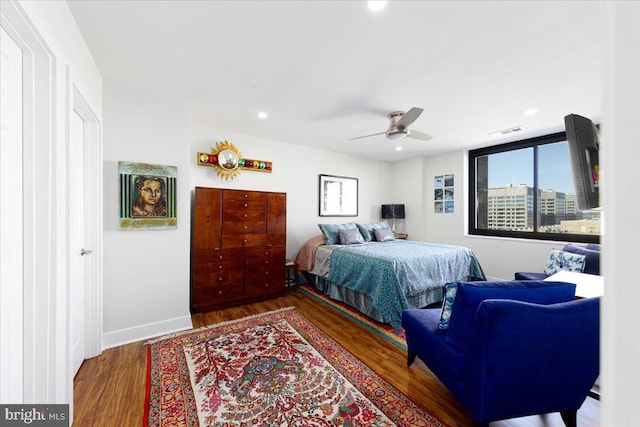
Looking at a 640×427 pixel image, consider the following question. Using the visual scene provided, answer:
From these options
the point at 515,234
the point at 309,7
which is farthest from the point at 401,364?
the point at 515,234

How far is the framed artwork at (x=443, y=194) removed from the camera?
5070mm

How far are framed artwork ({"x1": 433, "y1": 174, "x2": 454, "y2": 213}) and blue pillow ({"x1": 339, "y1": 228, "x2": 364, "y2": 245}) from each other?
6.32 feet

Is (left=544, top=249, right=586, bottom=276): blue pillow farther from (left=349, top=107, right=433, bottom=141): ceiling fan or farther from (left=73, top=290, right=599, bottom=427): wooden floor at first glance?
(left=349, top=107, right=433, bottom=141): ceiling fan

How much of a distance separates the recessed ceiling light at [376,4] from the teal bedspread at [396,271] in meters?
2.30

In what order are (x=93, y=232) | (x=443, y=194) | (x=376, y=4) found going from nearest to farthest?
(x=376, y=4), (x=93, y=232), (x=443, y=194)

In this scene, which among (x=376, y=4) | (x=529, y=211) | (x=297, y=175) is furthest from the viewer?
(x=297, y=175)

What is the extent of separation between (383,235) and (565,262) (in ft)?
7.88

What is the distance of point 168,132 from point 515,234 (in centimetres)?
520

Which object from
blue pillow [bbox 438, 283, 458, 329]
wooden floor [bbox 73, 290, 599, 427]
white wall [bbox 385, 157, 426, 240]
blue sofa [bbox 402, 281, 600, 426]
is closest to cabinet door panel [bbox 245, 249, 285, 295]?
wooden floor [bbox 73, 290, 599, 427]

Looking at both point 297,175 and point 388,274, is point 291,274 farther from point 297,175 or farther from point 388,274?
point 388,274

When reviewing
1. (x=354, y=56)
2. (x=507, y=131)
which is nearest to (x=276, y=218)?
(x=354, y=56)

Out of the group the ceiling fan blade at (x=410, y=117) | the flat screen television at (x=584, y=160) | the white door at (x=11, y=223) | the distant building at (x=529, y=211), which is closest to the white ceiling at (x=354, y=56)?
the ceiling fan blade at (x=410, y=117)

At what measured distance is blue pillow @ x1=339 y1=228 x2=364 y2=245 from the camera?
426cm

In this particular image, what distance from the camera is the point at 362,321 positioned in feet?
10.1
